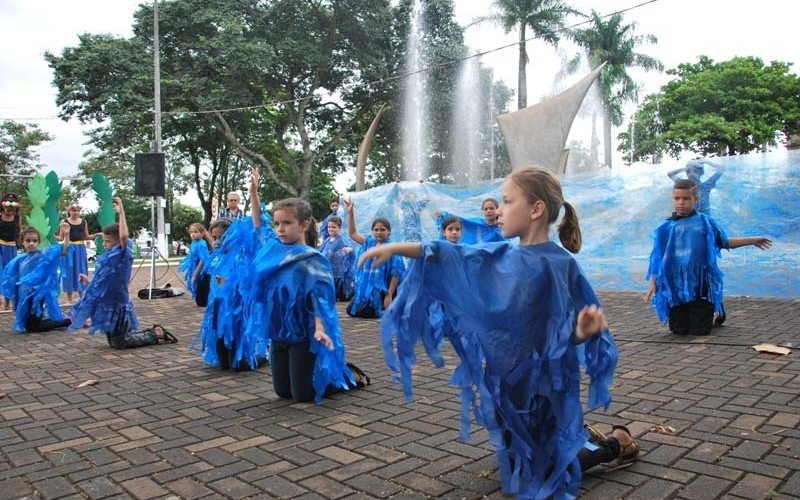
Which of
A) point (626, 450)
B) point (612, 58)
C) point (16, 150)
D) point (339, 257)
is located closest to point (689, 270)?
point (626, 450)

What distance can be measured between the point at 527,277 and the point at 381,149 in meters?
32.7

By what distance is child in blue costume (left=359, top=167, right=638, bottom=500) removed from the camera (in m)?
2.46

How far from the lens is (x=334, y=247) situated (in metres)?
10.1

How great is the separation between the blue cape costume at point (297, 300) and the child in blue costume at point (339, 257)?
209 inches

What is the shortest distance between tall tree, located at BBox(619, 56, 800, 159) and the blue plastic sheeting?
25.7 meters

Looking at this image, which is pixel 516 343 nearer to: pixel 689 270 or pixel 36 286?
pixel 689 270

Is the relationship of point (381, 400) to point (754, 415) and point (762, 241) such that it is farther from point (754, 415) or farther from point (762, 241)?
point (762, 241)

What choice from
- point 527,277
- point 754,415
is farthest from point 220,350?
point 754,415

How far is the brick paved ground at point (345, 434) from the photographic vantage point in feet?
8.84

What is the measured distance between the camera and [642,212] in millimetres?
9727

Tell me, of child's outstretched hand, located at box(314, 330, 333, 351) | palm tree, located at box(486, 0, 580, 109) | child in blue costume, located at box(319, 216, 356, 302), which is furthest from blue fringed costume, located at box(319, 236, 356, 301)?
palm tree, located at box(486, 0, 580, 109)

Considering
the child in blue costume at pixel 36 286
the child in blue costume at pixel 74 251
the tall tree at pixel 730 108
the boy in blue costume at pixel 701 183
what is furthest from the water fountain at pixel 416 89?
the child in blue costume at pixel 36 286

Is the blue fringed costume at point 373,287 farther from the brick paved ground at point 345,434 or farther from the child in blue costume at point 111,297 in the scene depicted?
the child in blue costume at point 111,297

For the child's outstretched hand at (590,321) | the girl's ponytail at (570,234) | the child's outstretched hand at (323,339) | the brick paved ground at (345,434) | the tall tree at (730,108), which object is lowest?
the brick paved ground at (345,434)
